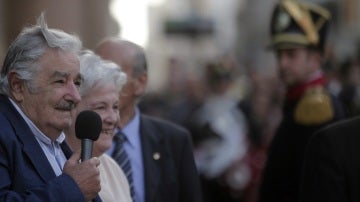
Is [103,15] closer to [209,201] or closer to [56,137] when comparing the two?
[209,201]

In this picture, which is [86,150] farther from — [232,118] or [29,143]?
[232,118]

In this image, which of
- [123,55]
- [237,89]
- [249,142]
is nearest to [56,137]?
[123,55]

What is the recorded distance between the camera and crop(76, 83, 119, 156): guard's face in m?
→ 6.42

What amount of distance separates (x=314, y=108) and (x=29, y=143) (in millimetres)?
3483

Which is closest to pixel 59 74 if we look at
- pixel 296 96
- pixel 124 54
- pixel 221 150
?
pixel 124 54

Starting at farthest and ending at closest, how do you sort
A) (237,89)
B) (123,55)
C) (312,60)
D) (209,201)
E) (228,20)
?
(228,20)
(237,89)
(209,201)
(312,60)
(123,55)

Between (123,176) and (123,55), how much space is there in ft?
3.91

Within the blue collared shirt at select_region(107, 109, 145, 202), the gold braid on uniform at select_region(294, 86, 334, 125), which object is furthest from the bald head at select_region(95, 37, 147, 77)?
the gold braid on uniform at select_region(294, 86, 334, 125)

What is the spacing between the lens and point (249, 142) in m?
13.1

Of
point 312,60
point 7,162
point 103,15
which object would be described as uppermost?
point 7,162

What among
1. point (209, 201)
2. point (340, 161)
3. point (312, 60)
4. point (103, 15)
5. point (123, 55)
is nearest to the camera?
point (340, 161)

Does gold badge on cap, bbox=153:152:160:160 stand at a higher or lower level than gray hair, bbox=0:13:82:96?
lower

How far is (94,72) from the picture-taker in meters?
6.48

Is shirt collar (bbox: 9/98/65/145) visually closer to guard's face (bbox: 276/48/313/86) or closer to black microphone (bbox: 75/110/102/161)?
black microphone (bbox: 75/110/102/161)
